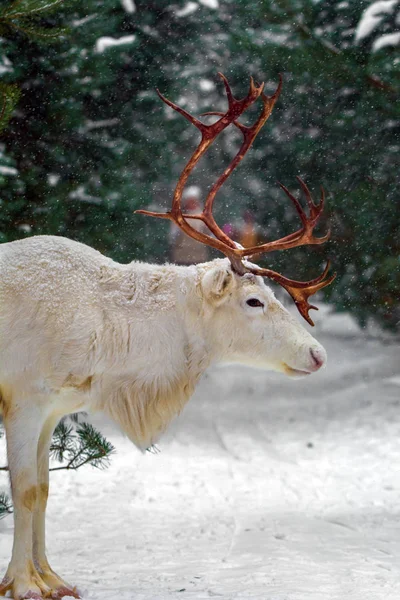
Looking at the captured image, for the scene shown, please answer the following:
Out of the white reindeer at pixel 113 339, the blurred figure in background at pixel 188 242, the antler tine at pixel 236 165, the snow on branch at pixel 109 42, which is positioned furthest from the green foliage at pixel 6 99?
the blurred figure in background at pixel 188 242

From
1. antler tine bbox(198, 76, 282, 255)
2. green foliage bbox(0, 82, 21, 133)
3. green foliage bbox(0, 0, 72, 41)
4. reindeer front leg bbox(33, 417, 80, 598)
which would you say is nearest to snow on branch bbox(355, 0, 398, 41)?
green foliage bbox(0, 0, 72, 41)

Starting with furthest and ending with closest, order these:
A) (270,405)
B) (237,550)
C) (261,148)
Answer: (270,405) → (261,148) → (237,550)

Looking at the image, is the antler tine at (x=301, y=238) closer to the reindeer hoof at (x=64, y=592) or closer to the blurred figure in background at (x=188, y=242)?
the reindeer hoof at (x=64, y=592)

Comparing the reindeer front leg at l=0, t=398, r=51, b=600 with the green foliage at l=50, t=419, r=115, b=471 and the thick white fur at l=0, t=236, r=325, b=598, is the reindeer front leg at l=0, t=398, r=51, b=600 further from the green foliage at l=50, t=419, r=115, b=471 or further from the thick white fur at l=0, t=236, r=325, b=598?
the green foliage at l=50, t=419, r=115, b=471

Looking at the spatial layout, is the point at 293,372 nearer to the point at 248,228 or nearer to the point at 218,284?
the point at 218,284

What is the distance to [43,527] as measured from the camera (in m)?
3.53

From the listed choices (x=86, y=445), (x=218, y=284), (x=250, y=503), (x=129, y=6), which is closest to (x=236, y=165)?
(x=218, y=284)

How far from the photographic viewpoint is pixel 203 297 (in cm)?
355

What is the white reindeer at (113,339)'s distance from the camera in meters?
3.30

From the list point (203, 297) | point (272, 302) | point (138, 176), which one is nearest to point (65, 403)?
point (203, 297)

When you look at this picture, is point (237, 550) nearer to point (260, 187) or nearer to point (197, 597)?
point (197, 597)

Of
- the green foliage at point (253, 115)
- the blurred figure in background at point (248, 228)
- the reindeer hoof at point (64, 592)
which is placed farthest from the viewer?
the blurred figure in background at point (248, 228)

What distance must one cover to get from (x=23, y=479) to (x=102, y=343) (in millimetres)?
631

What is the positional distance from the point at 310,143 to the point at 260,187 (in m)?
0.76
